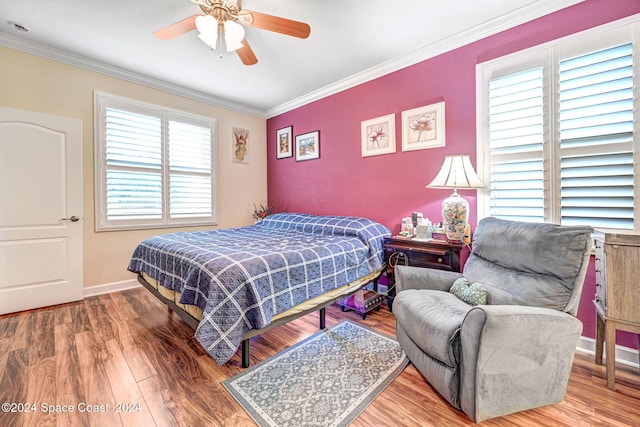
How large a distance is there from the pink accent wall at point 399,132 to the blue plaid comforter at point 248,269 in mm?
579

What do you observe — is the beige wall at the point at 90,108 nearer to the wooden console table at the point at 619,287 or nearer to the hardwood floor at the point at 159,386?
the hardwood floor at the point at 159,386

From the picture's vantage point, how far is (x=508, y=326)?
Answer: 126cm

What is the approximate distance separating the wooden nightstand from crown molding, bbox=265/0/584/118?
1.92 meters

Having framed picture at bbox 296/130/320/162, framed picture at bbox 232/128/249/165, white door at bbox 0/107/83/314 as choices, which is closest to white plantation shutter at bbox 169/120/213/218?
framed picture at bbox 232/128/249/165

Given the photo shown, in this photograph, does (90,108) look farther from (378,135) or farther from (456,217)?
(456,217)

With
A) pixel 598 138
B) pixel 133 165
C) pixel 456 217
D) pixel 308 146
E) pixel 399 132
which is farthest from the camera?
pixel 308 146

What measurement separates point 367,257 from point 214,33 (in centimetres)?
229

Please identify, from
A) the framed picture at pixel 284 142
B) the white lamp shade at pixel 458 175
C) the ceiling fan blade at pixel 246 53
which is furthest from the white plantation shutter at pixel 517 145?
the framed picture at pixel 284 142

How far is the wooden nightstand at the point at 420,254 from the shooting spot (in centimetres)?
229

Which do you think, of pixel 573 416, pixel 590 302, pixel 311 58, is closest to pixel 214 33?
pixel 311 58

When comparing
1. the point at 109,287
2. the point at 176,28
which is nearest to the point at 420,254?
the point at 176,28

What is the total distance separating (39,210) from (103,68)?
1.77 meters

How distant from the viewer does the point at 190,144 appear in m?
3.88

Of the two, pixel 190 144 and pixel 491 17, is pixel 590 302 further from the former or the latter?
pixel 190 144
